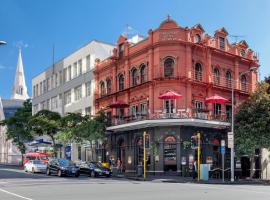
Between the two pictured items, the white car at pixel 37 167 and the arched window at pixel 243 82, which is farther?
the arched window at pixel 243 82

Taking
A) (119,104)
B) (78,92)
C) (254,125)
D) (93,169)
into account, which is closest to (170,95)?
(119,104)

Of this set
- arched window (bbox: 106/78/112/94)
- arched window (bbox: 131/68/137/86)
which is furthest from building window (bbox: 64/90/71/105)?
arched window (bbox: 131/68/137/86)

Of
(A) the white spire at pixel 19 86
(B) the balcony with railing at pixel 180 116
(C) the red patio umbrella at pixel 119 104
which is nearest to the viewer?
(B) the balcony with railing at pixel 180 116

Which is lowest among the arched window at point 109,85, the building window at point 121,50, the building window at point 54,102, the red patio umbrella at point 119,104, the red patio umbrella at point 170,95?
the red patio umbrella at point 119,104

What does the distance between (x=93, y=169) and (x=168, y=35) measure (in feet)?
49.1

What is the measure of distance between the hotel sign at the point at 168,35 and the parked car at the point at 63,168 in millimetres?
15171

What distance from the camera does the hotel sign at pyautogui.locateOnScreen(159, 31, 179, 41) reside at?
44125 mm

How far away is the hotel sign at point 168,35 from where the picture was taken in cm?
4412

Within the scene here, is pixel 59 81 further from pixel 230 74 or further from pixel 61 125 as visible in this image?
pixel 230 74

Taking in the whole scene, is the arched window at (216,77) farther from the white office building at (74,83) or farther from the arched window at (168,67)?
the white office building at (74,83)

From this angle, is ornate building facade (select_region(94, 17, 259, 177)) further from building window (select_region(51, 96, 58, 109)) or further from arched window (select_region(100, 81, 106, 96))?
building window (select_region(51, 96, 58, 109))

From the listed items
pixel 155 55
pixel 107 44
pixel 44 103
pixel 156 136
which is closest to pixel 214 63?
pixel 155 55

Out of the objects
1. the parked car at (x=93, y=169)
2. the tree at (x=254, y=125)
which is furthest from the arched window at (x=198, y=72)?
the parked car at (x=93, y=169)

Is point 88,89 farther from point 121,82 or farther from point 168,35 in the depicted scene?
point 168,35
